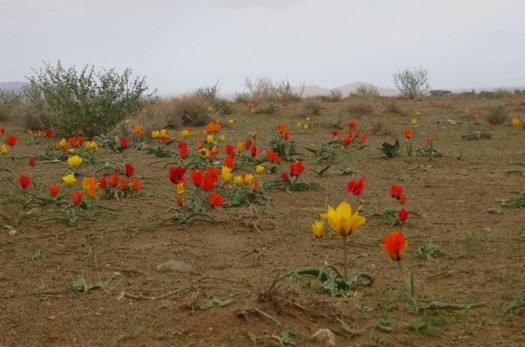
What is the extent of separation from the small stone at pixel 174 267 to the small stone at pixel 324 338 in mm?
1139

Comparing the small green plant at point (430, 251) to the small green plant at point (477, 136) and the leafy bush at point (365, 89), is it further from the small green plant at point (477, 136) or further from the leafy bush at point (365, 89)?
the leafy bush at point (365, 89)

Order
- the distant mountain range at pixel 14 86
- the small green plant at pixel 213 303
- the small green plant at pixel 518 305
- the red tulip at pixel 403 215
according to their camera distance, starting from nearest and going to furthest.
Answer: the small green plant at pixel 518 305, the small green plant at pixel 213 303, the red tulip at pixel 403 215, the distant mountain range at pixel 14 86

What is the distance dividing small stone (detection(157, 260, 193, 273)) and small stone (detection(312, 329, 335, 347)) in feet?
3.74

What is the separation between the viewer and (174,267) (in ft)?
10.0

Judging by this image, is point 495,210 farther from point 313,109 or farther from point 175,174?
point 313,109

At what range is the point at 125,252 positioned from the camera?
340 cm

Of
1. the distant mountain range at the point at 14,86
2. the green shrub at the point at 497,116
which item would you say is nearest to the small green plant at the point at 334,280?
the green shrub at the point at 497,116

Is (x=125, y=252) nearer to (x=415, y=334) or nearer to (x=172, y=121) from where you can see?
(x=415, y=334)

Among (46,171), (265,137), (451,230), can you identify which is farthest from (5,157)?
(451,230)

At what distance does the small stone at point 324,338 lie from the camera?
2051 millimetres

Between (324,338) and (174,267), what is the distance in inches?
48.3

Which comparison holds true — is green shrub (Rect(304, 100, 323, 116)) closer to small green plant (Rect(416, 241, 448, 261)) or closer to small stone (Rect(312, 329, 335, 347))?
small green plant (Rect(416, 241, 448, 261))

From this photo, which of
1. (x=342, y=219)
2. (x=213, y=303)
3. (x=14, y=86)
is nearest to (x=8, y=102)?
(x=213, y=303)

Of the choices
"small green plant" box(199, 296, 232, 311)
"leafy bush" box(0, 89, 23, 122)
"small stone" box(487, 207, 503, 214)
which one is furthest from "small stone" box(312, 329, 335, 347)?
"leafy bush" box(0, 89, 23, 122)
